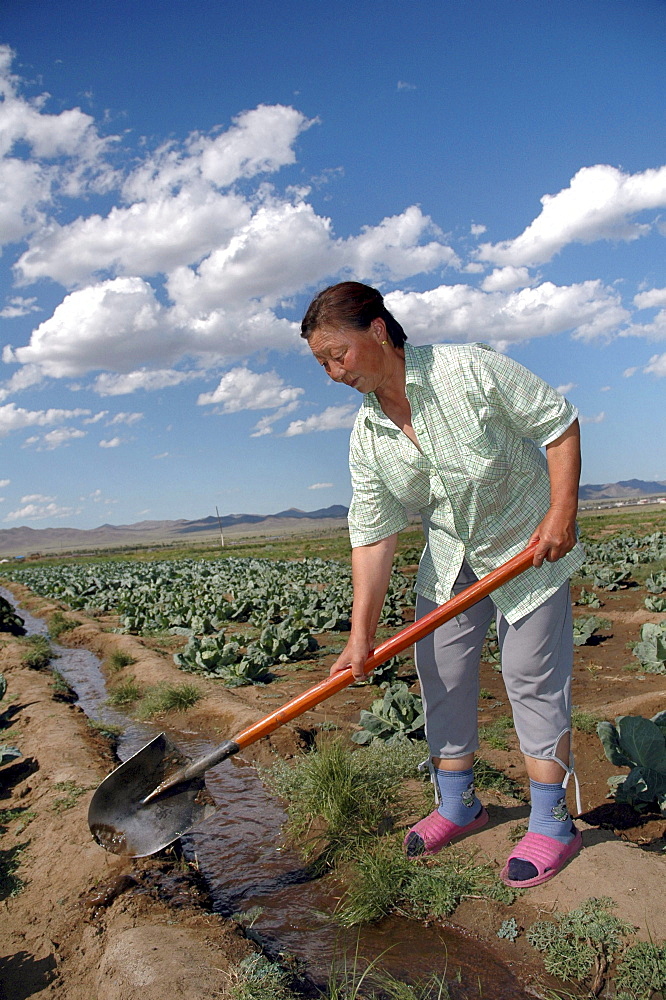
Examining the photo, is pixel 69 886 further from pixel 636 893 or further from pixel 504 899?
pixel 636 893

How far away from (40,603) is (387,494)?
20.2 m

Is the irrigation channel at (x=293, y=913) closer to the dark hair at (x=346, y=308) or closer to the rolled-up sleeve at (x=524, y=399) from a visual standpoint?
the rolled-up sleeve at (x=524, y=399)

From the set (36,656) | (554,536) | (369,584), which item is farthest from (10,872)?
(36,656)

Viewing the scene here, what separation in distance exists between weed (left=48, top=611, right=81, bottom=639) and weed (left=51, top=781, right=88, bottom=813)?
9.85 m

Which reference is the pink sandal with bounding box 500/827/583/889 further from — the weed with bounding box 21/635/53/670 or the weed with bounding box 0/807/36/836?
the weed with bounding box 21/635/53/670

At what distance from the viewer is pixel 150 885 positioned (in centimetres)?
336

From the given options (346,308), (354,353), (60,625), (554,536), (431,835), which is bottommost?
(60,625)

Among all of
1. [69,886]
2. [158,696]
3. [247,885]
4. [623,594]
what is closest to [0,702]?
[158,696]

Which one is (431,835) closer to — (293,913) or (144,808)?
(293,913)

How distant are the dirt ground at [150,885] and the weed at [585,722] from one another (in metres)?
0.07

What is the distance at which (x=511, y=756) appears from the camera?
177 inches

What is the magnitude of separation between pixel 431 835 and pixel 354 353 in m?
2.11

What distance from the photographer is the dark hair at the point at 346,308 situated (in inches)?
103

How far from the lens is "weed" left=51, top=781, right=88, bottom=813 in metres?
4.28
